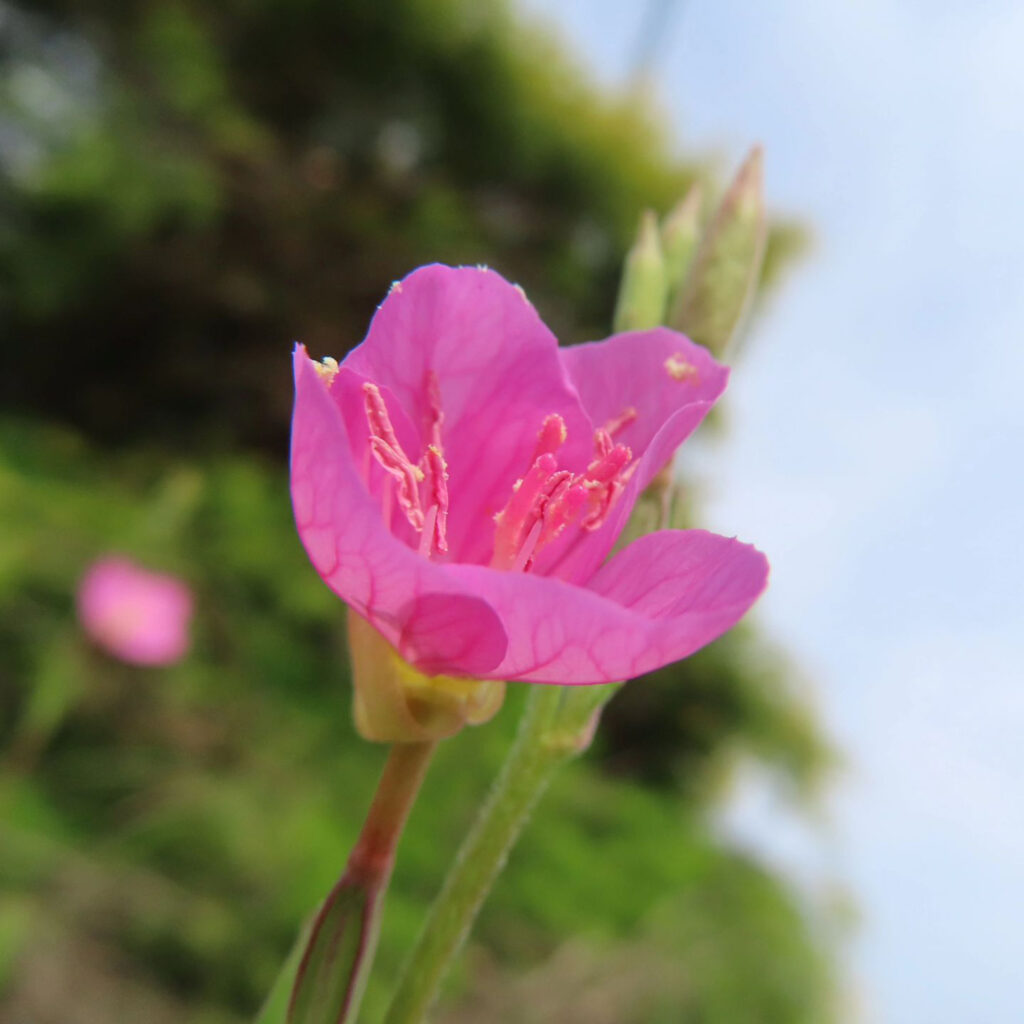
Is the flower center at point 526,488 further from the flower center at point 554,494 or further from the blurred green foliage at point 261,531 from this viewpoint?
the blurred green foliage at point 261,531

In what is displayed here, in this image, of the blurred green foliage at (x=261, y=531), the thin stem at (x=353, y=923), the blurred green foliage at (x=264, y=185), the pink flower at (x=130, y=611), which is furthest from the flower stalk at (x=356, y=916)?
the blurred green foliage at (x=264, y=185)

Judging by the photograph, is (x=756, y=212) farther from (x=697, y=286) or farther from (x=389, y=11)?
(x=389, y=11)

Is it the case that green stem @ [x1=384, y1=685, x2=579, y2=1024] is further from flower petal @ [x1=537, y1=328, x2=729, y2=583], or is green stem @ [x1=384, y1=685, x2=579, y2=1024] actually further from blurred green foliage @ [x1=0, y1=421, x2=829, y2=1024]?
blurred green foliage @ [x1=0, y1=421, x2=829, y2=1024]

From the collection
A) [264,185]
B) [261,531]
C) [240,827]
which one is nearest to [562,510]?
[240,827]

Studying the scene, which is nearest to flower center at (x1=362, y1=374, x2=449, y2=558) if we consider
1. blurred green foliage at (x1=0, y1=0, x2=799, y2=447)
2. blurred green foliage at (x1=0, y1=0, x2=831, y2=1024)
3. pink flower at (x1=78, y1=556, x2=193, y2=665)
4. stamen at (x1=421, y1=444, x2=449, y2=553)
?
stamen at (x1=421, y1=444, x2=449, y2=553)

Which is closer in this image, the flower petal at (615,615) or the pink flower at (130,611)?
the flower petal at (615,615)

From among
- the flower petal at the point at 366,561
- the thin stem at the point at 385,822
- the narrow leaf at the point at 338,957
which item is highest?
the flower petal at the point at 366,561

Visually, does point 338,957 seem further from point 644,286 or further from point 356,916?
point 644,286

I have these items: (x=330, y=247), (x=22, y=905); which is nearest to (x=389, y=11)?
(x=330, y=247)
